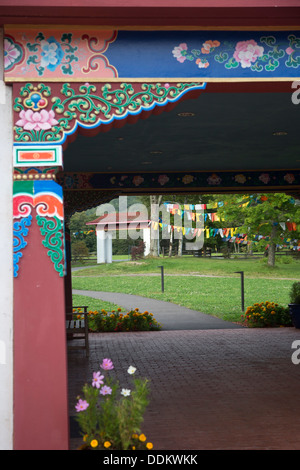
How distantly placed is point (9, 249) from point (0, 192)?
1.52ft

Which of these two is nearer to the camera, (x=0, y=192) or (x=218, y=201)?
(x=0, y=192)

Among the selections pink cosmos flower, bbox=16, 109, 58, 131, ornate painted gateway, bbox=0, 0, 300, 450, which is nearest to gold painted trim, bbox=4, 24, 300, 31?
ornate painted gateway, bbox=0, 0, 300, 450

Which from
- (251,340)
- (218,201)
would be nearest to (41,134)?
(251,340)

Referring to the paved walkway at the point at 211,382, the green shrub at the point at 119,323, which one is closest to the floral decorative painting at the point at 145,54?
the paved walkway at the point at 211,382

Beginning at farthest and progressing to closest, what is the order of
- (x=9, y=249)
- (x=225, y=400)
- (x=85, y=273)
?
(x=85, y=273)
(x=225, y=400)
(x=9, y=249)

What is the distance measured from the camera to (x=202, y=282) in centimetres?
2561

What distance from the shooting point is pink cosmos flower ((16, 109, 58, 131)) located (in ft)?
14.5

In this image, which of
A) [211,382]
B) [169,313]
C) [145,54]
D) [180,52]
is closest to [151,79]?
[145,54]

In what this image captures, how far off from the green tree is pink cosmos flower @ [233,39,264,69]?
58.8ft

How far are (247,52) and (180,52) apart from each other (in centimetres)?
57

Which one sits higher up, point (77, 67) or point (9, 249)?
point (77, 67)

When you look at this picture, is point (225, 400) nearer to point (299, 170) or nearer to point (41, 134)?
point (41, 134)

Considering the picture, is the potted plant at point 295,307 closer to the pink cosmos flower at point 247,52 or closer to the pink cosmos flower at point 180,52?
the pink cosmos flower at point 247,52
